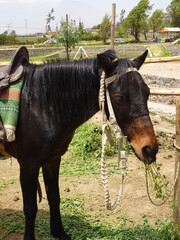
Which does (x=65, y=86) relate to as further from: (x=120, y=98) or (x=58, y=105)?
(x=120, y=98)

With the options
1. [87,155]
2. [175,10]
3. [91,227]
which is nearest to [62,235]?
[91,227]

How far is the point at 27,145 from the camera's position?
2.36 metres

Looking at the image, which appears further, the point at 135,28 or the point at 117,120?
the point at 135,28

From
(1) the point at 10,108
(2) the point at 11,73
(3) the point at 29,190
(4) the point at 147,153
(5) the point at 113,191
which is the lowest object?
(5) the point at 113,191

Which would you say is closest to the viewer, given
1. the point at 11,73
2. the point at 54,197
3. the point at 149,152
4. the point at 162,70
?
the point at 149,152

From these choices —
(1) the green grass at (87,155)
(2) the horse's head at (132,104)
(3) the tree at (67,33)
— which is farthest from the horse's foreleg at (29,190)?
(3) the tree at (67,33)

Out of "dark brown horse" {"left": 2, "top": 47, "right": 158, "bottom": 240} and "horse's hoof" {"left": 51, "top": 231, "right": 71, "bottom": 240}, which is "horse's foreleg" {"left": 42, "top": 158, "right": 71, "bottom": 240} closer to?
"horse's hoof" {"left": 51, "top": 231, "right": 71, "bottom": 240}

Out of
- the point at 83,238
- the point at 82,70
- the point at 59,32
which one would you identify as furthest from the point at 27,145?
the point at 59,32

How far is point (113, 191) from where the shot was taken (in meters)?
3.96

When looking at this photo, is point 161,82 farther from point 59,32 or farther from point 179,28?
point 179,28

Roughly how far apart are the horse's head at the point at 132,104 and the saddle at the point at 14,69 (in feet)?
2.62

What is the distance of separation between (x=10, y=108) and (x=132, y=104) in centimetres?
101

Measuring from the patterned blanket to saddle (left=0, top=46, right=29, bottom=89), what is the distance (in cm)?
5

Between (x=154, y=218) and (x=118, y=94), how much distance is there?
1.93 meters
